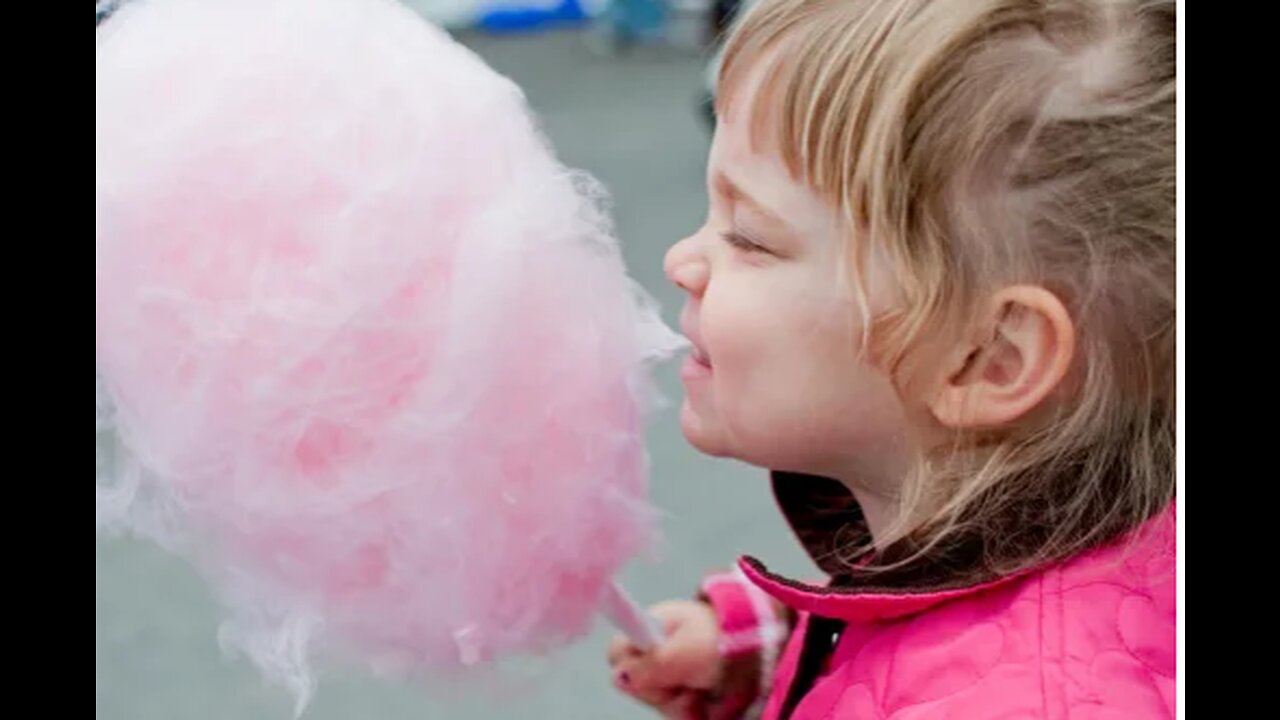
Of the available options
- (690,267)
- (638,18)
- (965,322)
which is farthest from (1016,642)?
(638,18)

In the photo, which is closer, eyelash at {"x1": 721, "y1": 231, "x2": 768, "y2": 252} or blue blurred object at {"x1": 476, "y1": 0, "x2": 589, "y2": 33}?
eyelash at {"x1": 721, "y1": 231, "x2": 768, "y2": 252}

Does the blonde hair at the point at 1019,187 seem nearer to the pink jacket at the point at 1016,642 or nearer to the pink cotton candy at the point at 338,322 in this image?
the pink jacket at the point at 1016,642

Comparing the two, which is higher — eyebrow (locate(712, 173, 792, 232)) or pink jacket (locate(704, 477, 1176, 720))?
Result: eyebrow (locate(712, 173, 792, 232))

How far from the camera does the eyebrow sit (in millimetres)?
854

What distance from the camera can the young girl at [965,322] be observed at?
808 mm

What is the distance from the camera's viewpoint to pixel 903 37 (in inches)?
32.5

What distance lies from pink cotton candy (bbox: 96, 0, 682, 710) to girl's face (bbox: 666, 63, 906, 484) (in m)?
0.09

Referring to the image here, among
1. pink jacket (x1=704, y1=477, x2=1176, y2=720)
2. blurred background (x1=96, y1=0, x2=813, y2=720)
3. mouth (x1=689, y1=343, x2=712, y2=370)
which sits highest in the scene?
mouth (x1=689, y1=343, x2=712, y2=370)

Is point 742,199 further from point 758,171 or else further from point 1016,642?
point 1016,642

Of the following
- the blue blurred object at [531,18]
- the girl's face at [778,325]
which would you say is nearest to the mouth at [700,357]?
the girl's face at [778,325]

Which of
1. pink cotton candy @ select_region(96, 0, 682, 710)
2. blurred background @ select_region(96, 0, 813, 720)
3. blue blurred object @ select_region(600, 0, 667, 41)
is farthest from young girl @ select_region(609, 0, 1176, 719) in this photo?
blue blurred object @ select_region(600, 0, 667, 41)

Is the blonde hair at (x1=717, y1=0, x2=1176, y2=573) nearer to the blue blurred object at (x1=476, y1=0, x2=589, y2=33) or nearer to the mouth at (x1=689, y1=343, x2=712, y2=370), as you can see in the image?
the mouth at (x1=689, y1=343, x2=712, y2=370)
